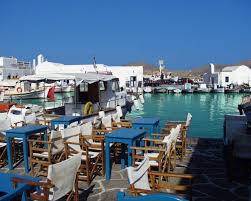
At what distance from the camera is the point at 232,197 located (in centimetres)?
527

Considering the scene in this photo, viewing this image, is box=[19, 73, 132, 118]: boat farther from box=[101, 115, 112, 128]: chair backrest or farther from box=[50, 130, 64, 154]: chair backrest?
box=[50, 130, 64, 154]: chair backrest

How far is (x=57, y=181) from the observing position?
12.6 ft

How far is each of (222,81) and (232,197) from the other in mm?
55336

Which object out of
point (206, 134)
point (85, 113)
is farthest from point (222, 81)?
point (85, 113)

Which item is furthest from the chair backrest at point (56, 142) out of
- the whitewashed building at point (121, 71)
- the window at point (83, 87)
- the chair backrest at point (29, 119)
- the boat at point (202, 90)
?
the boat at point (202, 90)

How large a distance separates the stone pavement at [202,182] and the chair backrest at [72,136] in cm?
75

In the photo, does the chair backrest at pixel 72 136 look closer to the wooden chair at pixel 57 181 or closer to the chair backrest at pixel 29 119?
the wooden chair at pixel 57 181

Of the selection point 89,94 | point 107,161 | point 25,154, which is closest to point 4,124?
point 25,154

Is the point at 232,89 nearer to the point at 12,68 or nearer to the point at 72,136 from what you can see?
the point at 12,68

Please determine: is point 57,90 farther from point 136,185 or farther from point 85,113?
point 136,185

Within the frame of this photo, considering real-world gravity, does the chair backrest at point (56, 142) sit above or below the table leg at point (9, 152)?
above

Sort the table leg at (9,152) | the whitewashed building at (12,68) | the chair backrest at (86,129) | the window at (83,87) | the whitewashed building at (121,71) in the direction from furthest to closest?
the whitewashed building at (12,68), the whitewashed building at (121,71), the window at (83,87), the chair backrest at (86,129), the table leg at (9,152)

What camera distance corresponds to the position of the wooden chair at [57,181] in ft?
12.0

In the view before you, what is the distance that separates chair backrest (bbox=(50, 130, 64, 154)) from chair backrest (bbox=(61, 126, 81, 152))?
12 centimetres
